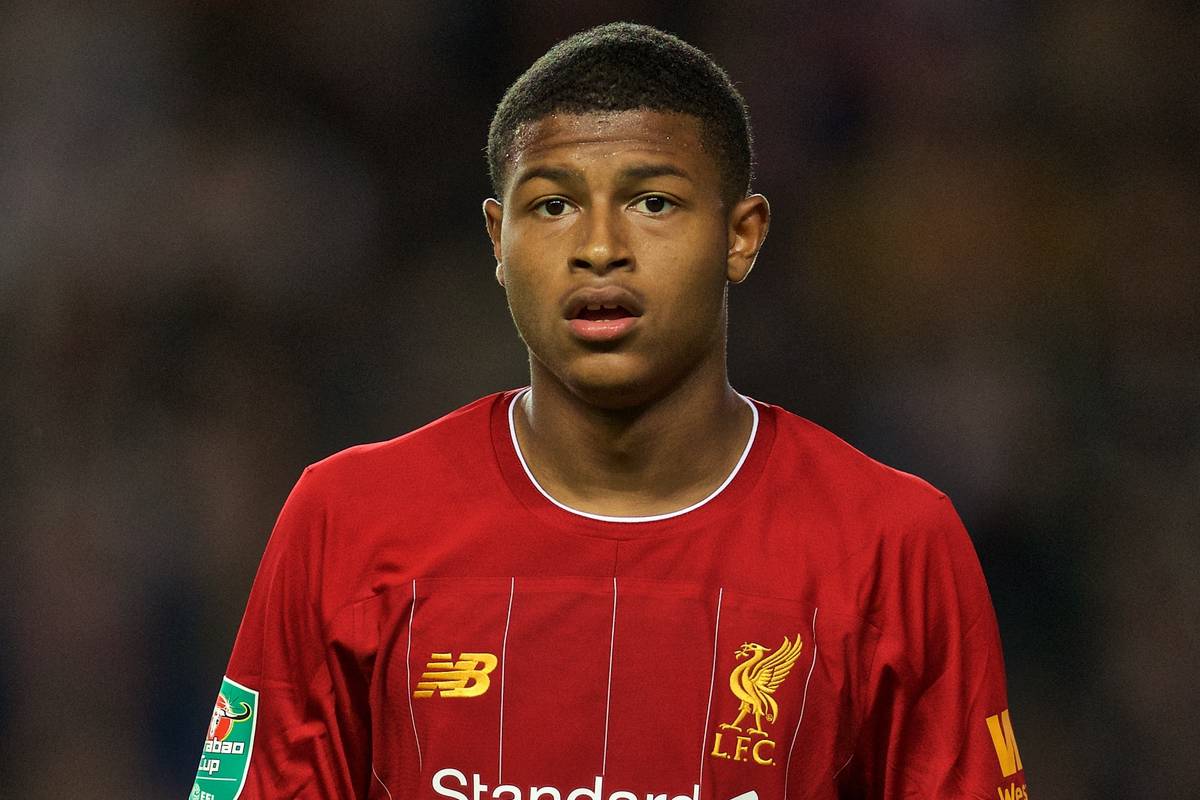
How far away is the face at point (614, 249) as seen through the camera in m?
2.32

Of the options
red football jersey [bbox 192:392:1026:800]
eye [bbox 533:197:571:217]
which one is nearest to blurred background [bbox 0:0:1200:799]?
red football jersey [bbox 192:392:1026:800]

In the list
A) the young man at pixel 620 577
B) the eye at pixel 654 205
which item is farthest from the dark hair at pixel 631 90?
the eye at pixel 654 205

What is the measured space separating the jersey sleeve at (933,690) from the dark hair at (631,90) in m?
0.62

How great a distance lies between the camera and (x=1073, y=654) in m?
4.51

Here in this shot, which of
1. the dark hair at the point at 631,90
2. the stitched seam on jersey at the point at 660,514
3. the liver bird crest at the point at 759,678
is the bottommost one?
the liver bird crest at the point at 759,678

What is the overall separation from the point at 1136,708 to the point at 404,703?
8.99 feet

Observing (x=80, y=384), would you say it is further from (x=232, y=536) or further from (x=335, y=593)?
(x=335, y=593)

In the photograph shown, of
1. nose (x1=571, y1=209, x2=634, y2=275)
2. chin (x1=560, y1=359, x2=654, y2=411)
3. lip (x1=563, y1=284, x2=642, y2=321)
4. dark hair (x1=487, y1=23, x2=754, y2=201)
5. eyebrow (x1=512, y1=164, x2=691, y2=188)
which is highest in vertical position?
dark hair (x1=487, y1=23, x2=754, y2=201)

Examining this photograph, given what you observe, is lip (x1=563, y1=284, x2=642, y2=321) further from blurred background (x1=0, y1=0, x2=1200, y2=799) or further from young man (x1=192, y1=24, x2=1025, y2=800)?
blurred background (x1=0, y1=0, x2=1200, y2=799)

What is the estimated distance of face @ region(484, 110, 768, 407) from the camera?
7.60 feet

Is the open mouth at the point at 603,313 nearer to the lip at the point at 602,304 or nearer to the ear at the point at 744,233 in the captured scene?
the lip at the point at 602,304

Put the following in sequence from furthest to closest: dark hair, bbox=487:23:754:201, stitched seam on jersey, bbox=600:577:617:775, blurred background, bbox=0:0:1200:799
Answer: blurred background, bbox=0:0:1200:799
dark hair, bbox=487:23:754:201
stitched seam on jersey, bbox=600:577:617:775

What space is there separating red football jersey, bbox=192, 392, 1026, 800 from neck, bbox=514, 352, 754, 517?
3 centimetres

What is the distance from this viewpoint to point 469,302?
4906mm
